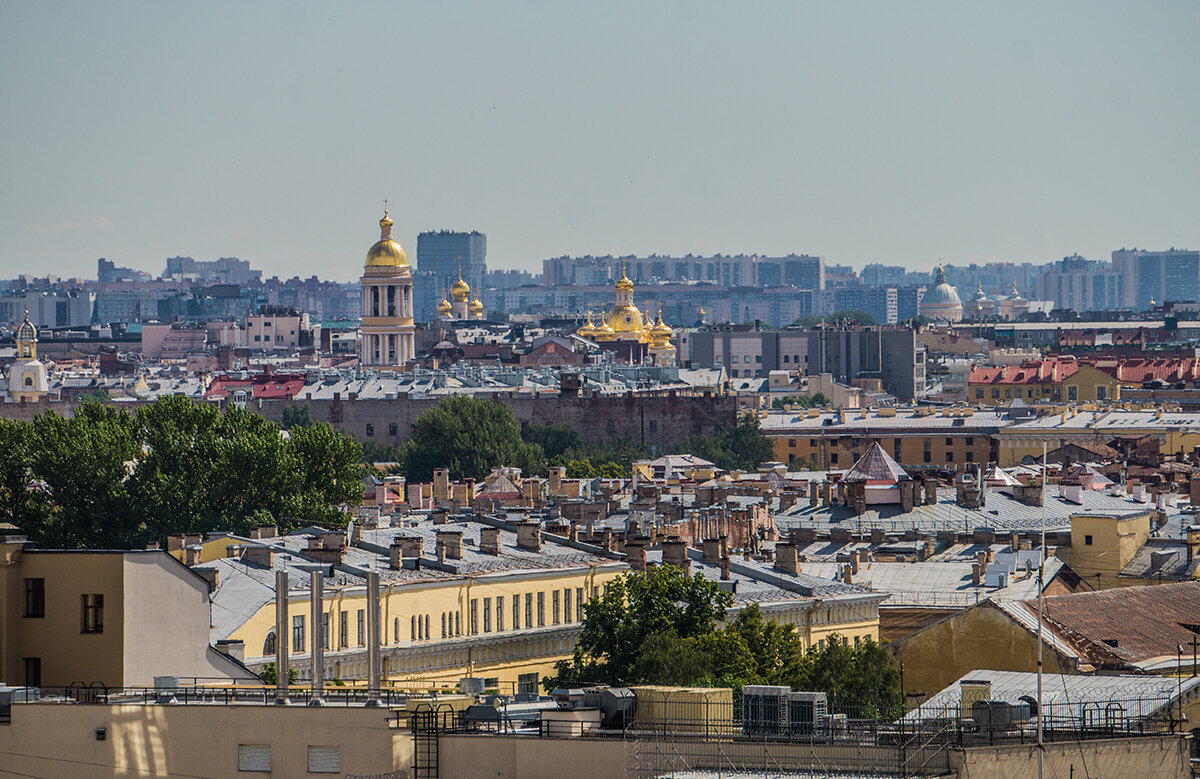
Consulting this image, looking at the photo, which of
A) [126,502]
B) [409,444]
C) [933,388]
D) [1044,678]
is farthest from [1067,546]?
[933,388]

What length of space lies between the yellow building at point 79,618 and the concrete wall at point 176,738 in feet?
21.5

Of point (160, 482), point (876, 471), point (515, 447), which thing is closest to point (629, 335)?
point (515, 447)

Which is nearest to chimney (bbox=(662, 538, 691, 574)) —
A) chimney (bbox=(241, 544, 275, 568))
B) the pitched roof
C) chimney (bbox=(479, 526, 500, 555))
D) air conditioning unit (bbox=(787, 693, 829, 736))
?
chimney (bbox=(479, 526, 500, 555))

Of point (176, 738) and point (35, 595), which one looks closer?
point (176, 738)

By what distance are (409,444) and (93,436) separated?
4071 cm

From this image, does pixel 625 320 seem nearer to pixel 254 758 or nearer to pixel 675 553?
pixel 675 553

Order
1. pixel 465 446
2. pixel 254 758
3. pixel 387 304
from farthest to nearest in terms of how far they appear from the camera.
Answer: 1. pixel 387 304
2. pixel 465 446
3. pixel 254 758

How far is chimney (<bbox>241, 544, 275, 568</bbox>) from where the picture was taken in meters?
43.0

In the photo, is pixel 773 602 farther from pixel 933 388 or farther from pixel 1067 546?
pixel 933 388

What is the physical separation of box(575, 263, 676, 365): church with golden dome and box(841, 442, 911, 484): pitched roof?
93305 millimetres

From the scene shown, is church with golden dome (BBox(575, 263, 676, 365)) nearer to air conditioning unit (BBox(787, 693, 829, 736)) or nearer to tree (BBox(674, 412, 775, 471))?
tree (BBox(674, 412, 775, 471))

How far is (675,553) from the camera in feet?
168

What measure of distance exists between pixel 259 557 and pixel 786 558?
42.2ft

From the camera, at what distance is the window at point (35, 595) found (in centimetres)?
3047
